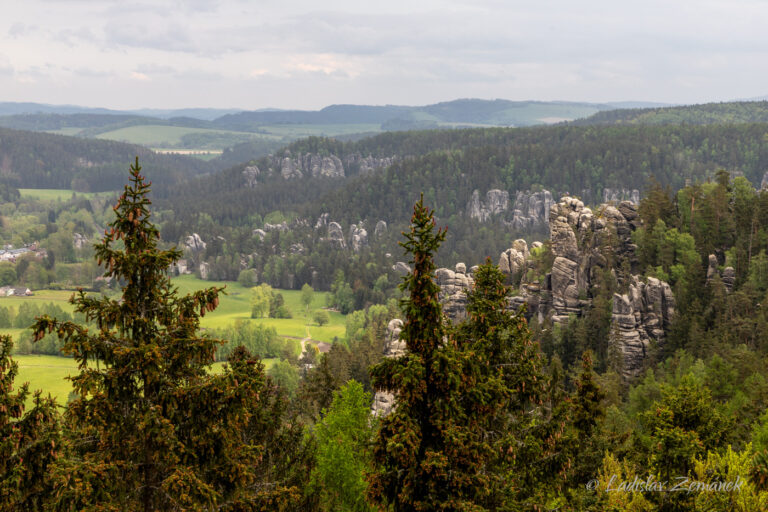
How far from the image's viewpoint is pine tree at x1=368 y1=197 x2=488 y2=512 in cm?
1803

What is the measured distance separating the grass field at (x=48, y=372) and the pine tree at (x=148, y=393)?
105066 millimetres

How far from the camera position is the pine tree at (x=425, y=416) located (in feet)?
59.2

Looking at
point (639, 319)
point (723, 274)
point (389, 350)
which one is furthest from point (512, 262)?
point (389, 350)

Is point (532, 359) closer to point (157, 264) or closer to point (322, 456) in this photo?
point (157, 264)

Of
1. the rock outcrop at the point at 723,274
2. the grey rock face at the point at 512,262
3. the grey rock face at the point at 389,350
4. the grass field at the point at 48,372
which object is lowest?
the grass field at the point at 48,372

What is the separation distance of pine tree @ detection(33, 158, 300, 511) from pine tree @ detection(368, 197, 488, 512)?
13.5 ft

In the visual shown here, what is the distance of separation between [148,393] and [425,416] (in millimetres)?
7889

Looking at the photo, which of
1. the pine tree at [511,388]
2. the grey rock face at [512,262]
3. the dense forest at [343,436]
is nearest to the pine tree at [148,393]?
the dense forest at [343,436]

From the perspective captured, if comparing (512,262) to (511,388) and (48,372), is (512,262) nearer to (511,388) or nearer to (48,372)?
(511,388)

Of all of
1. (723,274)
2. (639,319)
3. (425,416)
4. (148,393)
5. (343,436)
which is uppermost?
(148,393)

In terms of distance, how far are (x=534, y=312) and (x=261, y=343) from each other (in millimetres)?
80103

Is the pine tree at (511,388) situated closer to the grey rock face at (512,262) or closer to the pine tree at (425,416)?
the pine tree at (425,416)

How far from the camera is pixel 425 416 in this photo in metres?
19.0

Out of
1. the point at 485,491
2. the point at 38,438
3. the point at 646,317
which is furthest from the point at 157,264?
the point at 646,317
